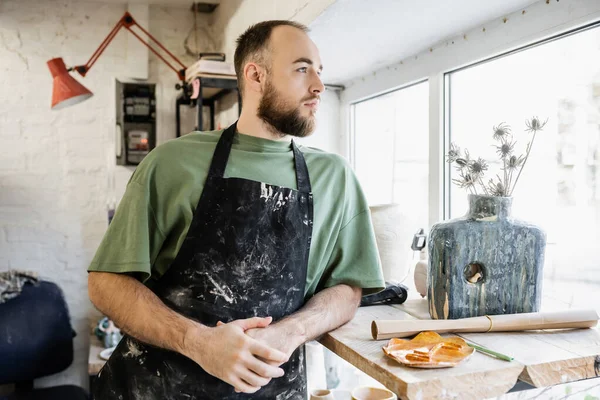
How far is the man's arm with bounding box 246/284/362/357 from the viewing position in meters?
1.21

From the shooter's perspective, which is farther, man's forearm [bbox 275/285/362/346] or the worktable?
man's forearm [bbox 275/285/362/346]

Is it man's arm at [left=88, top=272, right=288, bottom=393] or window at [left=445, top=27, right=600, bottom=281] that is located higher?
window at [left=445, top=27, right=600, bottom=281]

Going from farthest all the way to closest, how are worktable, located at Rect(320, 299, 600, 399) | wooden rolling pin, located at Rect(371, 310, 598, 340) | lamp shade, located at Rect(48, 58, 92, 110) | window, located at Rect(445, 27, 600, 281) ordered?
1. lamp shade, located at Rect(48, 58, 92, 110)
2. window, located at Rect(445, 27, 600, 281)
3. wooden rolling pin, located at Rect(371, 310, 598, 340)
4. worktable, located at Rect(320, 299, 600, 399)

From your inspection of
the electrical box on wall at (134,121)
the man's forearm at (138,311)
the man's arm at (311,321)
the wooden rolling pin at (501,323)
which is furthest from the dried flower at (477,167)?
the electrical box on wall at (134,121)

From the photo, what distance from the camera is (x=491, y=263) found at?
1.18m

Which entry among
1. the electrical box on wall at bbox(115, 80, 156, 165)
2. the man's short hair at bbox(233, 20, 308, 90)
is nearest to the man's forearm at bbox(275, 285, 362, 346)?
the man's short hair at bbox(233, 20, 308, 90)

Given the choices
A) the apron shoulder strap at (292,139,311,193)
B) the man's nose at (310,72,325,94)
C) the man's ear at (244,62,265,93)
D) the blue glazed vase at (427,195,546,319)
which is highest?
the man's ear at (244,62,265,93)

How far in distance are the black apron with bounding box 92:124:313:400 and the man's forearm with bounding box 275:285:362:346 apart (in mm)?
68

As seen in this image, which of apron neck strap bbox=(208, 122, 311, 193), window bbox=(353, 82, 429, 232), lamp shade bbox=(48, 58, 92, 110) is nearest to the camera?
apron neck strap bbox=(208, 122, 311, 193)

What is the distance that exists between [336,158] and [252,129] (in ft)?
0.87

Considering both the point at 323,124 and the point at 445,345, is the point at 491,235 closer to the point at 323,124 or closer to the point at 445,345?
the point at 445,345

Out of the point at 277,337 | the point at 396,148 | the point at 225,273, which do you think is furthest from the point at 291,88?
the point at 396,148

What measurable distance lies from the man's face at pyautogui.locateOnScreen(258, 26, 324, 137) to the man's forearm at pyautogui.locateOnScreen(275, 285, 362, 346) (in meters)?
0.46

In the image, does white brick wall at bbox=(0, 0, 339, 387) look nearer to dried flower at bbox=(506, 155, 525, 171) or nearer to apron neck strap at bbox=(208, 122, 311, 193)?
apron neck strap at bbox=(208, 122, 311, 193)
